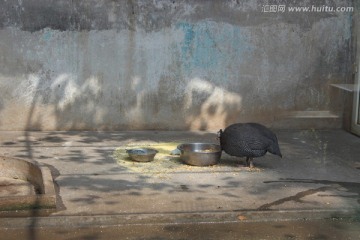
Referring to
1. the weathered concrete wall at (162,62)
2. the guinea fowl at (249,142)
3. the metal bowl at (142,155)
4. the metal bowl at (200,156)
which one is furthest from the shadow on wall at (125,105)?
the guinea fowl at (249,142)

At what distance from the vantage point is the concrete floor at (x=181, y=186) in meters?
6.33

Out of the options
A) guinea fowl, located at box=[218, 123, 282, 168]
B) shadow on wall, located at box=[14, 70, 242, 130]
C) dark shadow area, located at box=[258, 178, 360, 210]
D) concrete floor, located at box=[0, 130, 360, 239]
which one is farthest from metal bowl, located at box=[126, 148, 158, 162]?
shadow on wall, located at box=[14, 70, 242, 130]

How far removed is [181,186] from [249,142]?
3.90 ft

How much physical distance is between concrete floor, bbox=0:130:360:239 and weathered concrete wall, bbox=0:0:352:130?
0.74 metres

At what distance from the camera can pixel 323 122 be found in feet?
37.2

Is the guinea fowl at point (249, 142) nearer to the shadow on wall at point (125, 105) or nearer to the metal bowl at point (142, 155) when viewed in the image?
the metal bowl at point (142, 155)

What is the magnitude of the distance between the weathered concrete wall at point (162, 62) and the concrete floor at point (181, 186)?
0.74m

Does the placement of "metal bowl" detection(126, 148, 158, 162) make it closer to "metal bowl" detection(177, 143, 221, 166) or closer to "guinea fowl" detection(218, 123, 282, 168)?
"metal bowl" detection(177, 143, 221, 166)

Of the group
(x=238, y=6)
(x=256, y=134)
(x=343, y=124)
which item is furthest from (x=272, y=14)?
(x=256, y=134)

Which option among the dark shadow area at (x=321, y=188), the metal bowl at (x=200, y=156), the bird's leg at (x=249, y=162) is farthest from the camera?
the bird's leg at (x=249, y=162)

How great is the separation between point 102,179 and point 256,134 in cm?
218

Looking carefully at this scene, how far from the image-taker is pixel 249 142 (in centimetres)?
793

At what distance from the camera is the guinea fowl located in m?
7.93

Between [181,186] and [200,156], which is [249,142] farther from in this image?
[181,186]
